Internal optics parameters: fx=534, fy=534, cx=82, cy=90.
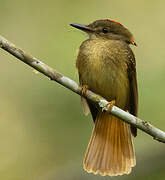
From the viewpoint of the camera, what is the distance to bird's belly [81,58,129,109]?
4.79m

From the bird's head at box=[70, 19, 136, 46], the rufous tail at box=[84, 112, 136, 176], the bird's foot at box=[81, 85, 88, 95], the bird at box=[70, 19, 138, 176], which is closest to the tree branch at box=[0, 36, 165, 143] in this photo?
the bird's foot at box=[81, 85, 88, 95]

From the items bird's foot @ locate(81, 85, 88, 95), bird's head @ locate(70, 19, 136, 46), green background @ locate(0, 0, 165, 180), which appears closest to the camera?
bird's foot @ locate(81, 85, 88, 95)

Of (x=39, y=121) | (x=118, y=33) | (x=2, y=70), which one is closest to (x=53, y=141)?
(x=39, y=121)

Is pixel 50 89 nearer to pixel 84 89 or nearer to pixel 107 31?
pixel 107 31

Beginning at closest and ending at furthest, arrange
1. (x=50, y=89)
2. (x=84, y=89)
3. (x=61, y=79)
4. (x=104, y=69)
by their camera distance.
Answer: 1. (x=61, y=79)
2. (x=84, y=89)
3. (x=104, y=69)
4. (x=50, y=89)

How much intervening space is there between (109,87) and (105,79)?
92 mm

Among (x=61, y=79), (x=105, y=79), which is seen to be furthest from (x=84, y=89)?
(x=61, y=79)

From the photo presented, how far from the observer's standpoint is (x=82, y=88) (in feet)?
15.0

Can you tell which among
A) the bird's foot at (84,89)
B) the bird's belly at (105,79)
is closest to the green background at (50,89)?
the bird's belly at (105,79)

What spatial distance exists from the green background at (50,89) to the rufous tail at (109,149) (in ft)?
1.00

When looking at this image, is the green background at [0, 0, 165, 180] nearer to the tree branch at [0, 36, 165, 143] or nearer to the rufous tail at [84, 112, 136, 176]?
the rufous tail at [84, 112, 136, 176]

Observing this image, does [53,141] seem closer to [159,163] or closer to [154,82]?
[154,82]

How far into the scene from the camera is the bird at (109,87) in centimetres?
480

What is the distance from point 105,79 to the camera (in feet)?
15.8
